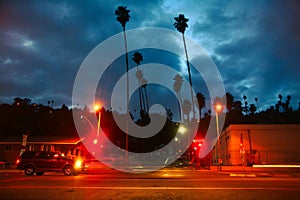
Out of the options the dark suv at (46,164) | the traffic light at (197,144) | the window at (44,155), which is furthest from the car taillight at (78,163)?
the traffic light at (197,144)

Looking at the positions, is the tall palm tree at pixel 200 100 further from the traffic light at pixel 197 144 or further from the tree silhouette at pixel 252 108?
the tree silhouette at pixel 252 108

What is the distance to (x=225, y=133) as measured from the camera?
40.7 m

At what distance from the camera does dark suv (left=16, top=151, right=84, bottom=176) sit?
64.2 ft

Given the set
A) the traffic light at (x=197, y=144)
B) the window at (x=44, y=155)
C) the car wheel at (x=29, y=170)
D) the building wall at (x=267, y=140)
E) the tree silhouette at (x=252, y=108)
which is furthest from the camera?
the tree silhouette at (x=252, y=108)

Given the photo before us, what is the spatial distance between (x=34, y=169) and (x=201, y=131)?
5882 centimetres

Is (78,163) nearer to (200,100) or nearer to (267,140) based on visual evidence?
(267,140)

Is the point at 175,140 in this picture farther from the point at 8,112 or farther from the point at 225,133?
the point at 8,112

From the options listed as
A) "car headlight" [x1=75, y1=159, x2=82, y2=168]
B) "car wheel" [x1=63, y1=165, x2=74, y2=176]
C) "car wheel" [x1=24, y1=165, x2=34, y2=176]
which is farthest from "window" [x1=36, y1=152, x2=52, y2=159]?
"car headlight" [x1=75, y1=159, x2=82, y2=168]

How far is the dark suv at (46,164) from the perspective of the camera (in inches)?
770

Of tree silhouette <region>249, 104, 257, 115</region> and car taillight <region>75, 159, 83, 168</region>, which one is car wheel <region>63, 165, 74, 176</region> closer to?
car taillight <region>75, 159, 83, 168</region>

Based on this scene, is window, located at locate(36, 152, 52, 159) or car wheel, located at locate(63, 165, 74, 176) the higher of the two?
window, located at locate(36, 152, 52, 159)

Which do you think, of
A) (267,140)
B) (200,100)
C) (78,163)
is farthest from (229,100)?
(78,163)

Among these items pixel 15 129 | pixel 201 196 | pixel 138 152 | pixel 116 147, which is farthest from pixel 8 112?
pixel 201 196

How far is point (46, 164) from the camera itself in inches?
773
